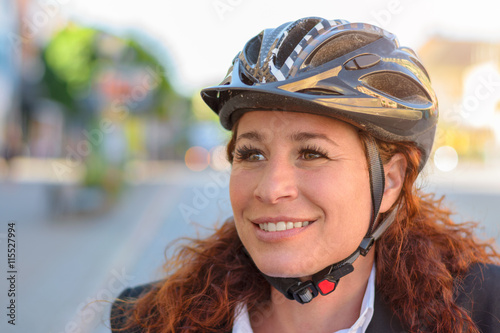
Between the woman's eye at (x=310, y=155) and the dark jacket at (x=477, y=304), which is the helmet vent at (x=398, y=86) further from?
the dark jacket at (x=477, y=304)

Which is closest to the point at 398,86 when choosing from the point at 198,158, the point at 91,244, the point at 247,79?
the point at 247,79

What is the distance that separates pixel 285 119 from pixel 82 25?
20.0m

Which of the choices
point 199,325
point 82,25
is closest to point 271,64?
point 199,325

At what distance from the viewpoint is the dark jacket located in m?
1.86

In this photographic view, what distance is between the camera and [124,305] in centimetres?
235

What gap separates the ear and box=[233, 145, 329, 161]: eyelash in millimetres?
406

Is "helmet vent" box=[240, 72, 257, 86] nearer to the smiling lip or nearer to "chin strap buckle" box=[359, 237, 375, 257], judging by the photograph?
the smiling lip

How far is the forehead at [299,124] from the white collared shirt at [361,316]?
705mm

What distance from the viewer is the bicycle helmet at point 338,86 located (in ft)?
6.30

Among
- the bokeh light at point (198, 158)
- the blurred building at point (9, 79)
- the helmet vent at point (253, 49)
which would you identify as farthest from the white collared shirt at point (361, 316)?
the bokeh light at point (198, 158)

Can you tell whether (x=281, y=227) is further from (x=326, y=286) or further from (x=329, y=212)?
(x=326, y=286)

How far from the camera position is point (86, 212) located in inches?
515

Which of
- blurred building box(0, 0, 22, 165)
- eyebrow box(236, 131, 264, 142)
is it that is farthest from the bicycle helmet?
blurred building box(0, 0, 22, 165)

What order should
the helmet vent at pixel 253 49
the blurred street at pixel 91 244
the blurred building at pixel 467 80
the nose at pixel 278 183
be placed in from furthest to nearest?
the blurred building at pixel 467 80 → the blurred street at pixel 91 244 → the helmet vent at pixel 253 49 → the nose at pixel 278 183
